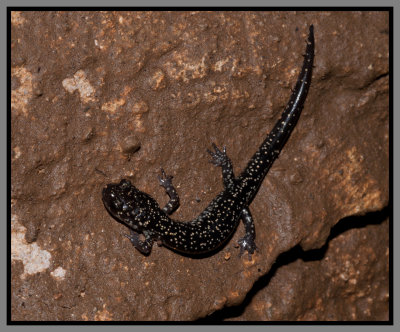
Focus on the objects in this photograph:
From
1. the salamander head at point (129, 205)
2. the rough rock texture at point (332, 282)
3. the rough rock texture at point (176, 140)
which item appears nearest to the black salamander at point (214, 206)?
the salamander head at point (129, 205)

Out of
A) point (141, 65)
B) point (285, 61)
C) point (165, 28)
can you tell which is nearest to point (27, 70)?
point (141, 65)

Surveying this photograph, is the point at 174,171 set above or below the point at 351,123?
below

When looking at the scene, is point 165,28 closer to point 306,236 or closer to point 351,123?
point 351,123

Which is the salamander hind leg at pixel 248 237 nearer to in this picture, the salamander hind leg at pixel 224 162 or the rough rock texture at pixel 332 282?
the salamander hind leg at pixel 224 162

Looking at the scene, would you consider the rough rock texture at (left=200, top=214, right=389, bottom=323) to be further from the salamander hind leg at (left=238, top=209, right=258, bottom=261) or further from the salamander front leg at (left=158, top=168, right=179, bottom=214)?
the salamander front leg at (left=158, top=168, right=179, bottom=214)

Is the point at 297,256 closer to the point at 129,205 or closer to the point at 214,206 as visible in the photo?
the point at 214,206

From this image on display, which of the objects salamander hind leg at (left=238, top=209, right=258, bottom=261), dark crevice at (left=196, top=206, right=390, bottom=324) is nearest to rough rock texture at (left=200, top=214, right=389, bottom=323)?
dark crevice at (left=196, top=206, right=390, bottom=324)

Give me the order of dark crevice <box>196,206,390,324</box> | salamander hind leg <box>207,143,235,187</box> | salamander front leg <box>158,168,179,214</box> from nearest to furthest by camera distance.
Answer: salamander front leg <box>158,168,179,214</box> → salamander hind leg <box>207,143,235,187</box> → dark crevice <box>196,206,390,324</box>
